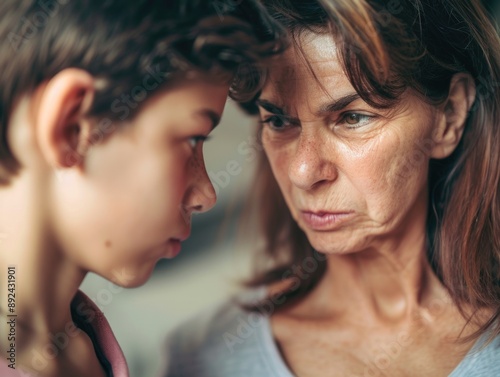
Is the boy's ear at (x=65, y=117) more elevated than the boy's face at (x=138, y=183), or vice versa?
the boy's ear at (x=65, y=117)

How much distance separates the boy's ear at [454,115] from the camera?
82cm

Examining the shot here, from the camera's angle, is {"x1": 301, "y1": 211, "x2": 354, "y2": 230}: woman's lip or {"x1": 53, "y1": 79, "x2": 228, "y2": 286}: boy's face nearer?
{"x1": 53, "y1": 79, "x2": 228, "y2": 286}: boy's face

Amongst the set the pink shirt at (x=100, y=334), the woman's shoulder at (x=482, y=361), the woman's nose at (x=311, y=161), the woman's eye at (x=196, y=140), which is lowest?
the woman's shoulder at (x=482, y=361)

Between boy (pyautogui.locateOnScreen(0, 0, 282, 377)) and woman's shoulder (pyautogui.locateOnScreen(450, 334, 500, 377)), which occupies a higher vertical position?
boy (pyautogui.locateOnScreen(0, 0, 282, 377))

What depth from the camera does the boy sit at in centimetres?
66

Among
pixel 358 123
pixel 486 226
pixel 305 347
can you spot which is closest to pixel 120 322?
pixel 305 347

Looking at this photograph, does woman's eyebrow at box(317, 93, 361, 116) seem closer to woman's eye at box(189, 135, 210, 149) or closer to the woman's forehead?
the woman's forehead

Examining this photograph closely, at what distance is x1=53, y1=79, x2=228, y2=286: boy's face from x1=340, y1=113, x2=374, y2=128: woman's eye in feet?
0.48
